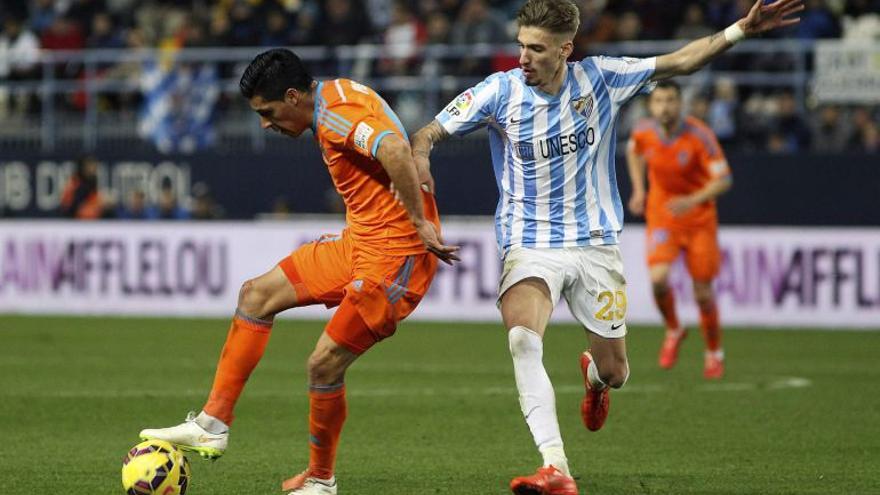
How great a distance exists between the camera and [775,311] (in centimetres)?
1752

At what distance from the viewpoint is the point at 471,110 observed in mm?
7242

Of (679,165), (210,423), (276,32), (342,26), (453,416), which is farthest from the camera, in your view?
(276,32)

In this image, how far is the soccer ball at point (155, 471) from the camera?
21.8 ft

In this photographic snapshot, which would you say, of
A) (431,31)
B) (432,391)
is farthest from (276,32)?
(432,391)

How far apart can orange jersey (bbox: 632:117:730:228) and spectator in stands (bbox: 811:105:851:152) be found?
21.3ft

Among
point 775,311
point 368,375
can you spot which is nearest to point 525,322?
point 368,375

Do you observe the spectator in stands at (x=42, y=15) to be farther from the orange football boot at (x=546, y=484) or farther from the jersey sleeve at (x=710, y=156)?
the orange football boot at (x=546, y=484)

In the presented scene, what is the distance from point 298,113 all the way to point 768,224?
539 inches

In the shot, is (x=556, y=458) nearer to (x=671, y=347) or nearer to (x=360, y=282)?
(x=360, y=282)

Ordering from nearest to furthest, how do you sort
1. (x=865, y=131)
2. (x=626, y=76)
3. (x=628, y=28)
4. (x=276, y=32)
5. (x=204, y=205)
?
(x=626, y=76), (x=865, y=131), (x=628, y=28), (x=204, y=205), (x=276, y=32)

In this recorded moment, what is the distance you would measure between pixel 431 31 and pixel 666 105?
8490 millimetres

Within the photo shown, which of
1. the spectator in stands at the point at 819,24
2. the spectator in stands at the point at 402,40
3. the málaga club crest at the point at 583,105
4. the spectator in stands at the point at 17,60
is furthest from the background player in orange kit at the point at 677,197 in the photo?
the spectator in stands at the point at 17,60

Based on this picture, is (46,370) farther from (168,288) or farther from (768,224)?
(768,224)

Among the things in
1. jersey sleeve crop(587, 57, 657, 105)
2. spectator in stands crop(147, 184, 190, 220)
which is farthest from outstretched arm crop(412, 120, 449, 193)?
spectator in stands crop(147, 184, 190, 220)
